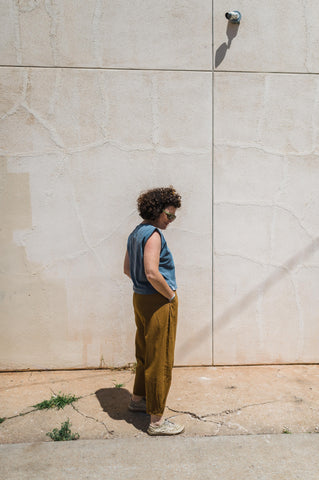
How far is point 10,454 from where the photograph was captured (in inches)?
109

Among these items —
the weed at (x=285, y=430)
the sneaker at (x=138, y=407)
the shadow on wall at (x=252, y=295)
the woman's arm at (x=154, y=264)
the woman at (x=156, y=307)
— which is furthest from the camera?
the shadow on wall at (x=252, y=295)

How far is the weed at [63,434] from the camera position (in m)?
2.98

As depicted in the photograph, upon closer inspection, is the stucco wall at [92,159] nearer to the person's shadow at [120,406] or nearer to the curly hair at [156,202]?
the person's shadow at [120,406]

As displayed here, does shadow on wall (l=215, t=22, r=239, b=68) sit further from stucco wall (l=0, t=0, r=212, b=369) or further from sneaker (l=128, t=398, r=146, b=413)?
sneaker (l=128, t=398, r=146, b=413)

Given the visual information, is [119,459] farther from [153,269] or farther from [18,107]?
[18,107]

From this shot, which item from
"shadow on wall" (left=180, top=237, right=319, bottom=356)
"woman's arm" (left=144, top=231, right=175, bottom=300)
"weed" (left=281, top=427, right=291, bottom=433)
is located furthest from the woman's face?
"weed" (left=281, top=427, right=291, bottom=433)

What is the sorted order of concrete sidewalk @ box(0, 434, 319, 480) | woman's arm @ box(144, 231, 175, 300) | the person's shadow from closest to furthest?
concrete sidewalk @ box(0, 434, 319, 480), woman's arm @ box(144, 231, 175, 300), the person's shadow

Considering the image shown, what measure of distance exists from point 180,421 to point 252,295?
56.7 inches

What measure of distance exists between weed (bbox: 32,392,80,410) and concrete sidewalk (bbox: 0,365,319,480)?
0.16ft

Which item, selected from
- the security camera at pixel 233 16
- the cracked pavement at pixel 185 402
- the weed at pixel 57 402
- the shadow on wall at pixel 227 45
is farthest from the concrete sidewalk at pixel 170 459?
the security camera at pixel 233 16

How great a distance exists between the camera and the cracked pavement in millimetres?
3117

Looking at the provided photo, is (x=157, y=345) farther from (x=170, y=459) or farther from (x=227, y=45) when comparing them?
(x=227, y=45)

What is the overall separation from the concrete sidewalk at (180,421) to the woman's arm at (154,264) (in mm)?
1016

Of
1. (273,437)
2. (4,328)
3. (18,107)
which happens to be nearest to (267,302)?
(273,437)
